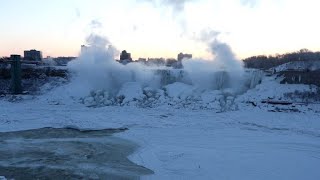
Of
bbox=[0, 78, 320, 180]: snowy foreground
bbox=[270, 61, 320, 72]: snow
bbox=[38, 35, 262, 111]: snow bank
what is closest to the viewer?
bbox=[0, 78, 320, 180]: snowy foreground

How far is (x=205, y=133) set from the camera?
15359mm

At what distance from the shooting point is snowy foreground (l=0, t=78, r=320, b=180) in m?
10.8

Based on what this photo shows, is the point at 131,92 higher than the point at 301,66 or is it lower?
lower

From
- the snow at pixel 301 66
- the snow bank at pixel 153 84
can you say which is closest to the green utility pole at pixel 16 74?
the snow bank at pixel 153 84

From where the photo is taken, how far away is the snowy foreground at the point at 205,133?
424 inches

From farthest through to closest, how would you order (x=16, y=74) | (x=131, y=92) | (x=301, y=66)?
(x=301, y=66) → (x=16, y=74) → (x=131, y=92)

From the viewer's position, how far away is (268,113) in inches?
735

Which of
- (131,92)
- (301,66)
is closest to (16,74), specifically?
(131,92)

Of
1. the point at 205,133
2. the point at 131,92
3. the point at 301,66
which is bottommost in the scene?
the point at 205,133

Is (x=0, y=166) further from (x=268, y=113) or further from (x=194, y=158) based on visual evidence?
(x=268, y=113)

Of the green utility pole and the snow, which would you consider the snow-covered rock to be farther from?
the snow

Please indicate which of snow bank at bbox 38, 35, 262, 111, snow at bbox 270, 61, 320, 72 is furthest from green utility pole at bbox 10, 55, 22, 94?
snow at bbox 270, 61, 320, 72

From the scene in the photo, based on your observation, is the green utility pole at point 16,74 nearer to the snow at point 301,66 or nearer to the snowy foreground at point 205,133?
the snowy foreground at point 205,133

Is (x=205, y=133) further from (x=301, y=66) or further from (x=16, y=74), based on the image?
(x=301, y=66)
